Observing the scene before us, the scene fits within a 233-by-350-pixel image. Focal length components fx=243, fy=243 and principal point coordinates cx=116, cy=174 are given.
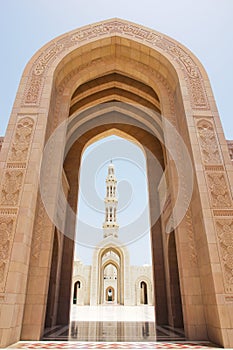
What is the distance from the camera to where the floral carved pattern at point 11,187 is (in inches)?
167

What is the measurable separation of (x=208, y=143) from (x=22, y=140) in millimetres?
3766

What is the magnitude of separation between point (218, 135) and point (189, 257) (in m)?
2.53

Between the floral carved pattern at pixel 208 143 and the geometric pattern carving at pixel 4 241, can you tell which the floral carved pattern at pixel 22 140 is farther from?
the floral carved pattern at pixel 208 143

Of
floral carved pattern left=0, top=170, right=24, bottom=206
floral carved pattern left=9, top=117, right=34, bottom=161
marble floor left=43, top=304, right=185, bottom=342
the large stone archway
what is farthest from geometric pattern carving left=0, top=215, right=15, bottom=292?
marble floor left=43, top=304, right=185, bottom=342

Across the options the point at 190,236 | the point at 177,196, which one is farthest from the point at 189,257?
the point at 177,196

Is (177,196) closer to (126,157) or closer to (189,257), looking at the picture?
(189,257)

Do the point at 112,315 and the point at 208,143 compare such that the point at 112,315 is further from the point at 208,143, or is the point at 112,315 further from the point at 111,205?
the point at 111,205

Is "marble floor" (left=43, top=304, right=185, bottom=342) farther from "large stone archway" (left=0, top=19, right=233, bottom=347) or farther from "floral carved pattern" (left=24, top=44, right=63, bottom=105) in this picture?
"floral carved pattern" (left=24, top=44, right=63, bottom=105)

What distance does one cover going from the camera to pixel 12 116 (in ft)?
16.9

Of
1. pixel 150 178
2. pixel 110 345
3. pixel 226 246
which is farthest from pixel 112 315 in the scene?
pixel 226 246

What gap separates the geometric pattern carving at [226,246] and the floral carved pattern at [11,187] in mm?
3517

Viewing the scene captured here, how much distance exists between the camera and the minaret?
2709 cm

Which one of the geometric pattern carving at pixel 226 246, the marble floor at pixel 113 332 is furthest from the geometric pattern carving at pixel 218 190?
the marble floor at pixel 113 332

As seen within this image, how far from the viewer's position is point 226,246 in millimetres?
3975
